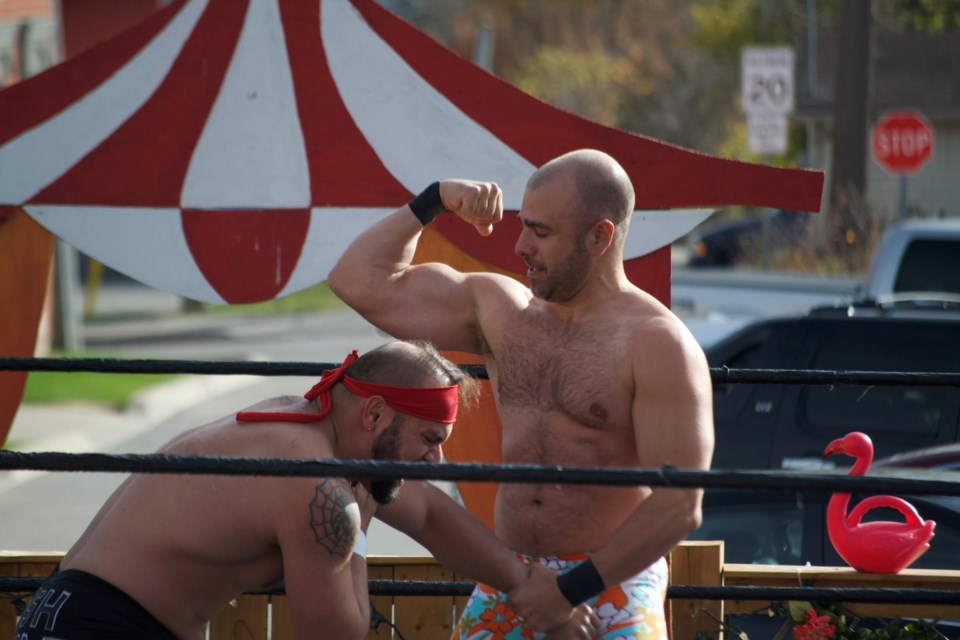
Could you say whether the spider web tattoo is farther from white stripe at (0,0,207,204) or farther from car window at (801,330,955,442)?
car window at (801,330,955,442)

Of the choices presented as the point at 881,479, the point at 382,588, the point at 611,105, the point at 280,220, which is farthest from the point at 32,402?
the point at 611,105

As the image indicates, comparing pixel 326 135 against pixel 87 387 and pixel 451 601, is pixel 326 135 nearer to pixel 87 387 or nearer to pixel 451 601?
pixel 451 601

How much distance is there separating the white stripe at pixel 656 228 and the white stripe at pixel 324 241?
2.68ft

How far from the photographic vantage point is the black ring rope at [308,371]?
346cm

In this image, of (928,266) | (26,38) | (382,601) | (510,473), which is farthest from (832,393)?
(26,38)

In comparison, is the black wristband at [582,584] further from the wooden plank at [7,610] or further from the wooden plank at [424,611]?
the wooden plank at [7,610]

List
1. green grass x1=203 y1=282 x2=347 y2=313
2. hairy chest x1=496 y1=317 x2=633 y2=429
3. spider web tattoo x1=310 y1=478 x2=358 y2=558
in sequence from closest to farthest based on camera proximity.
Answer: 1. spider web tattoo x1=310 y1=478 x2=358 y2=558
2. hairy chest x1=496 y1=317 x2=633 y2=429
3. green grass x1=203 y1=282 x2=347 y2=313

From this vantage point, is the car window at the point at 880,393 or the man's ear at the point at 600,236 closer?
the man's ear at the point at 600,236

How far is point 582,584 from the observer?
9.90 feet

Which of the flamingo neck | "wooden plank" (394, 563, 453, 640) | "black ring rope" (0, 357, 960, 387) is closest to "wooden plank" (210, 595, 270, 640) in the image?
"wooden plank" (394, 563, 453, 640)

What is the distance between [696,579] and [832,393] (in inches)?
137

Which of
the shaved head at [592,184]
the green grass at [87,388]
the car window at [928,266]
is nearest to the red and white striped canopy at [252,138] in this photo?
the shaved head at [592,184]

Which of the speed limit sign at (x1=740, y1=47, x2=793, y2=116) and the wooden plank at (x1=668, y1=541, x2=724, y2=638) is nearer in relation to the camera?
the wooden plank at (x1=668, y1=541, x2=724, y2=638)

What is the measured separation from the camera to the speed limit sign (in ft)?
56.1
